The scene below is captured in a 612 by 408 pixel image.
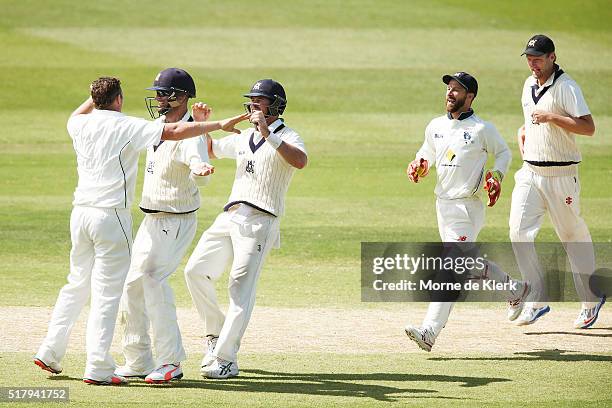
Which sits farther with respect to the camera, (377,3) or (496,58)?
(377,3)

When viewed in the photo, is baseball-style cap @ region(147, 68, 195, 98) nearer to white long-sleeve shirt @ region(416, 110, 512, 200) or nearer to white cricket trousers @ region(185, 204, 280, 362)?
white cricket trousers @ region(185, 204, 280, 362)

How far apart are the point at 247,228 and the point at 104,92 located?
1.28 metres

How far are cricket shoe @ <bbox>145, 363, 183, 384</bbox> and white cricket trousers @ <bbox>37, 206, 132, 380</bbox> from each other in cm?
25

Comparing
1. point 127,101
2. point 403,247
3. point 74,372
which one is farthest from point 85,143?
point 127,101

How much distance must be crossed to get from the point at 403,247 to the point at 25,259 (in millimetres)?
3929

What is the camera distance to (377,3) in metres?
30.4

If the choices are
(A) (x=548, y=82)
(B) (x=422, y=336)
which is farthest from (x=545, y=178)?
(B) (x=422, y=336)

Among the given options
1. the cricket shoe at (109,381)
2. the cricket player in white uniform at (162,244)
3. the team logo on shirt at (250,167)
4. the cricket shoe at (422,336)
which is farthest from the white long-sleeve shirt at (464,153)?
the cricket shoe at (109,381)

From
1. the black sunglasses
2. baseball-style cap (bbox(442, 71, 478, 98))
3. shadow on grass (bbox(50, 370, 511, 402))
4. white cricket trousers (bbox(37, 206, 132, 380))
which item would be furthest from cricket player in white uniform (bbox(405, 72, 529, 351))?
white cricket trousers (bbox(37, 206, 132, 380))

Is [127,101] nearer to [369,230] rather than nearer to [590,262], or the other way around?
[369,230]

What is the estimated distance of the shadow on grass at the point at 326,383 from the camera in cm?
703

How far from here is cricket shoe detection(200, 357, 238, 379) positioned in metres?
7.37

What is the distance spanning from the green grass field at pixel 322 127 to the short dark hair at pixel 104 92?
1.74 meters

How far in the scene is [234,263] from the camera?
7.60m
